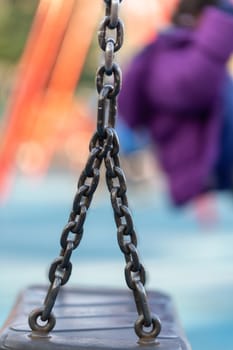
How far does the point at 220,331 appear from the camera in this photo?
10.0ft

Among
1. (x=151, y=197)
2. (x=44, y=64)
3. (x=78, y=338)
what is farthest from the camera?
(x=151, y=197)

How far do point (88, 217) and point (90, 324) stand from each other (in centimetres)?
444

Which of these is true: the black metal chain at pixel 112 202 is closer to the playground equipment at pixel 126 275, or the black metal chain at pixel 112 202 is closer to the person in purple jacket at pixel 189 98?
the playground equipment at pixel 126 275

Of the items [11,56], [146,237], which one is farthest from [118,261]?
[11,56]

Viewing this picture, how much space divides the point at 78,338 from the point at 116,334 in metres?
0.05

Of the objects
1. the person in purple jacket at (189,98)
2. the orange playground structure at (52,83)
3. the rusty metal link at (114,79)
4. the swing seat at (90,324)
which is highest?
the orange playground structure at (52,83)

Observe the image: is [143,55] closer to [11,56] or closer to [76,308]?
[76,308]

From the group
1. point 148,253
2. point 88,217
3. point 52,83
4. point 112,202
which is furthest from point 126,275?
point 52,83

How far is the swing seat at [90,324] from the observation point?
0.99 meters

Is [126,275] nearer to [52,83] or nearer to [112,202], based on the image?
[112,202]

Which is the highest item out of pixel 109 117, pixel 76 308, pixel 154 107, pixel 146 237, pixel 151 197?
pixel 151 197

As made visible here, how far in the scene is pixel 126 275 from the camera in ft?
3.43

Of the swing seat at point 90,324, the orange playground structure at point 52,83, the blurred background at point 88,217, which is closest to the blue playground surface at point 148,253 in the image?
the blurred background at point 88,217

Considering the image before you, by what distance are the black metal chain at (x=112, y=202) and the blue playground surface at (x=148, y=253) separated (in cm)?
135
